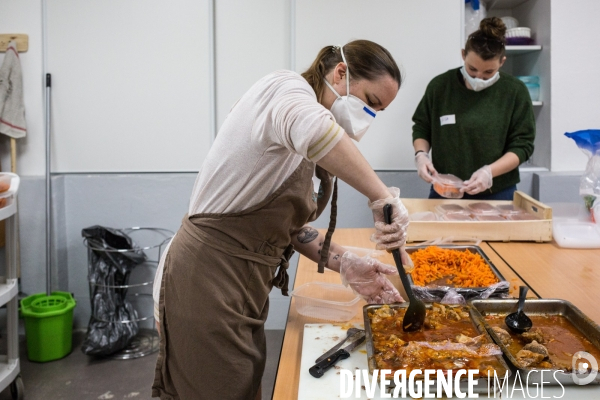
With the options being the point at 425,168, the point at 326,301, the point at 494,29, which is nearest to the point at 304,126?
the point at 326,301

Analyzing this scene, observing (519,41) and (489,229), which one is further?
(519,41)

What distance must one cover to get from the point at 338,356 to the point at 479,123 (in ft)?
6.95

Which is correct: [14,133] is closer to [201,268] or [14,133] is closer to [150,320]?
[150,320]

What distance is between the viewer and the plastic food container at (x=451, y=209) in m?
2.56

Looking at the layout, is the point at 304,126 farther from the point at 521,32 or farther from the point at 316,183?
the point at 521,32

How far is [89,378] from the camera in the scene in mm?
3064

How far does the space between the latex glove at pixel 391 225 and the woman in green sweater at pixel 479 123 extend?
5.07 ft

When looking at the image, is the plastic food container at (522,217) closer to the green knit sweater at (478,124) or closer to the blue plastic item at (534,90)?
the green knit sweater at (478,124)

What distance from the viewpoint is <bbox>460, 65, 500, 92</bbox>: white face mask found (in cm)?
296

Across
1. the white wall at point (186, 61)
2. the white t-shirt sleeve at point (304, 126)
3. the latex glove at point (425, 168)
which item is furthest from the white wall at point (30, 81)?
the white t-shirt sleeve at point (304, 126)

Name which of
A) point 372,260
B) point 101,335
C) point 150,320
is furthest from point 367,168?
point 150,320

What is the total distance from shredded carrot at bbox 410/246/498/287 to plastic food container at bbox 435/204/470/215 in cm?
56

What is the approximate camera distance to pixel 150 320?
3.71 m

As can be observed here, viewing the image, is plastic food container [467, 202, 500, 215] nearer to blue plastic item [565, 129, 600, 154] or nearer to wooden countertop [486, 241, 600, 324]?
wooden countertop [486, 241, 600, 324]
